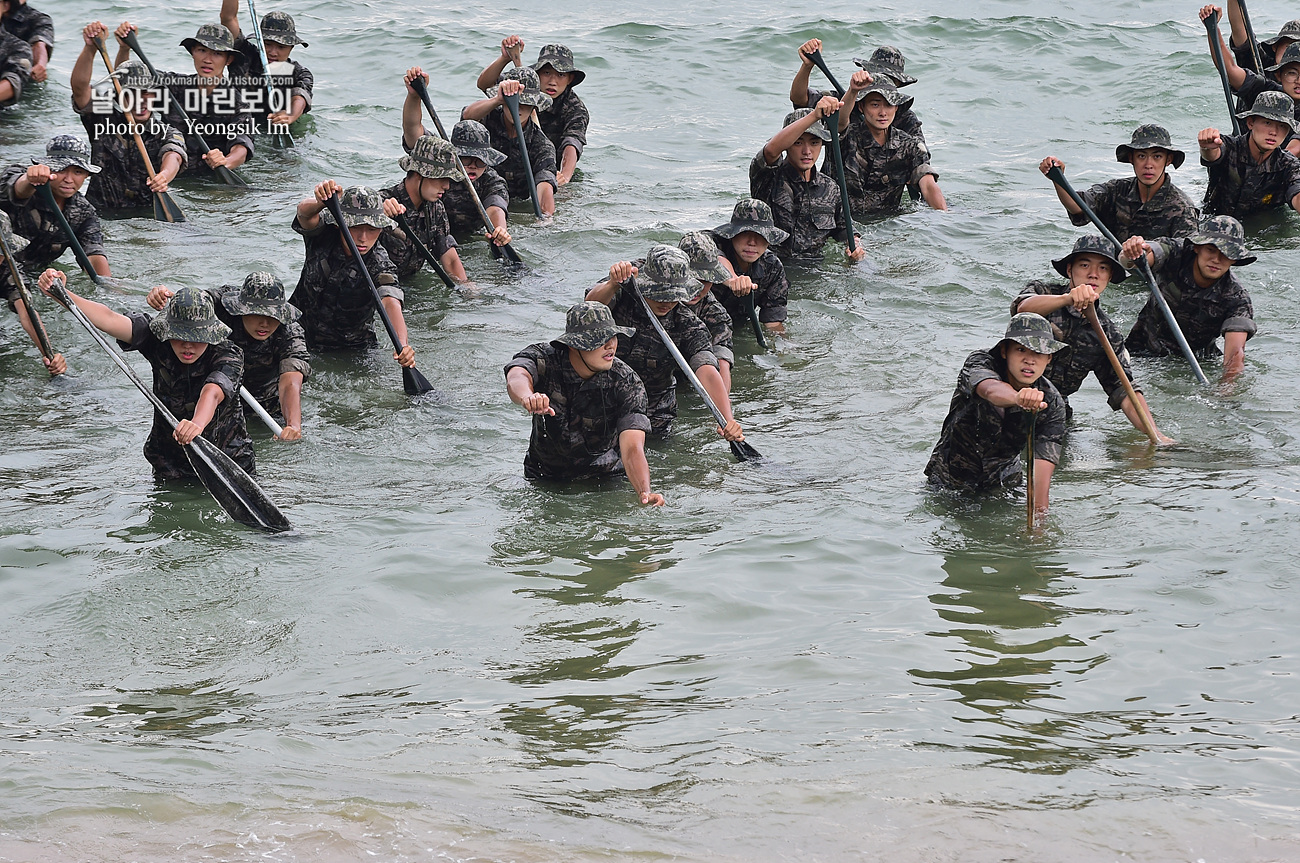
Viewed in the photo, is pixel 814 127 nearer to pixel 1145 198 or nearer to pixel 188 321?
pixel 1145 198

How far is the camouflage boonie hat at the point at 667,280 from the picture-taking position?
855 cm

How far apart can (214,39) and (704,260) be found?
7.65 meters

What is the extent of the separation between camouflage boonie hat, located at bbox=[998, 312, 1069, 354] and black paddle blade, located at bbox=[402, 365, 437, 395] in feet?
14.4

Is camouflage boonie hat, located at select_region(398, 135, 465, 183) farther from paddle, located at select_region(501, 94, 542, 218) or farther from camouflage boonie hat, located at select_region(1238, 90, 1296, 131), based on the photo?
camouflage boonie hat, located at select_region(1238, 90, 1296, 131)

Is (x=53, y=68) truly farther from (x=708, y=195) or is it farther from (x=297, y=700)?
(x=297, y=700)

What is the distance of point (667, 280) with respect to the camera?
338 inches

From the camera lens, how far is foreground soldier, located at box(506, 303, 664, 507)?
24.7 ft

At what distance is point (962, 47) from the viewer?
66.0ft

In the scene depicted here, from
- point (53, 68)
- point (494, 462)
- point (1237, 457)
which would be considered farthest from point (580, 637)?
point (53, 68)

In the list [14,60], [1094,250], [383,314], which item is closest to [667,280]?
[383,314]

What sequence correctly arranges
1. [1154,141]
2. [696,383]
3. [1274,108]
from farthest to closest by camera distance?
1. [1274,108]
2. [1154,141]
3. [696,383]


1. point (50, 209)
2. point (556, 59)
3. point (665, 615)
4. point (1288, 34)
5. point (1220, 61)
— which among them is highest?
point (1288, 34)

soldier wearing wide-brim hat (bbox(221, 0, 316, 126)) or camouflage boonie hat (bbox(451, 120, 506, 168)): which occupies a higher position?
soldier wearing wide-brim hat (bbox(221, 0, 316, 126))

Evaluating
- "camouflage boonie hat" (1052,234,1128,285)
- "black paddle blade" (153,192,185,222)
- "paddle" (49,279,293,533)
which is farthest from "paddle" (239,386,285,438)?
"camouflage boonie hat" (1052,234,1128,285)
